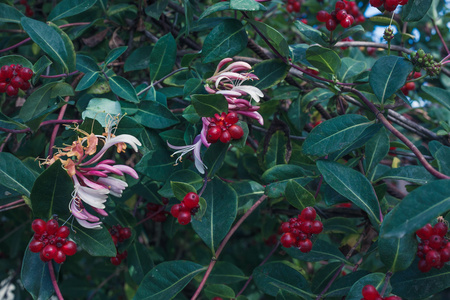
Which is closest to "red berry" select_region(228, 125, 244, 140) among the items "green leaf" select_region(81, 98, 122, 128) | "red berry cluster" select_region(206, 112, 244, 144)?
"red berry cluster" select_region(206, 112, 244, 144)

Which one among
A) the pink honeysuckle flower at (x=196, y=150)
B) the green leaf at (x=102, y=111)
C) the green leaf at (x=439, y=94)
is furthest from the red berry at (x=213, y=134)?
the green leaf at (x=439, y=94)

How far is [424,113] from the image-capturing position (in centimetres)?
255

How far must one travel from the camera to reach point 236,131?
113 cm

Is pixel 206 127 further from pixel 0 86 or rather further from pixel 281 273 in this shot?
pixel 0 86

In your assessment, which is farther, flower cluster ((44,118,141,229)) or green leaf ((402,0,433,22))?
green leaf ((402,0,433,22))

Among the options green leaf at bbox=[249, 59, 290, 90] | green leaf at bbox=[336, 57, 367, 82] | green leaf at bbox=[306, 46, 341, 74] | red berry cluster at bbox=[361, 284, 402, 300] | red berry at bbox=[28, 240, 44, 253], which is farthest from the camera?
green leaf at bbox=[336, 57, 367, 82]

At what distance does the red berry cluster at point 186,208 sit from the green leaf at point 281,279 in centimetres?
38

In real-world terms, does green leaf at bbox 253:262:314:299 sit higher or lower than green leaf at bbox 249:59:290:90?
lower

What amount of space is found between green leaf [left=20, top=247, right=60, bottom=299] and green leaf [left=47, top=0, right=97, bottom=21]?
91cm

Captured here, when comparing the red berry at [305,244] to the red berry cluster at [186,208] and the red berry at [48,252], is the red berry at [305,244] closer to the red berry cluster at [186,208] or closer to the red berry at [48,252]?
the red berry cluster at [186,208]

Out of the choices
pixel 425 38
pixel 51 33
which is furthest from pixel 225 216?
A: pixel 425 38

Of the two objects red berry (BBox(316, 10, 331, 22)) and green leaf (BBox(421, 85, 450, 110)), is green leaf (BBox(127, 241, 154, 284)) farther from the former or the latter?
green leaf (BBox(421, 85, 450, 110))

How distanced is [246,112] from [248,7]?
0.30 m

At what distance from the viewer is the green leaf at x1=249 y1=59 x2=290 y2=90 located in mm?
1410
